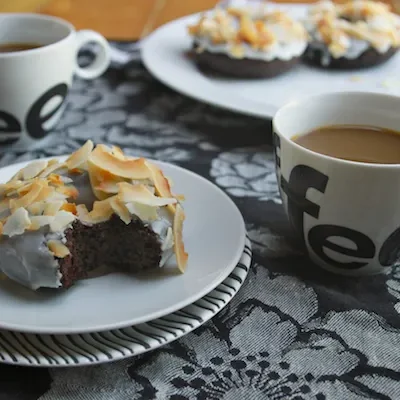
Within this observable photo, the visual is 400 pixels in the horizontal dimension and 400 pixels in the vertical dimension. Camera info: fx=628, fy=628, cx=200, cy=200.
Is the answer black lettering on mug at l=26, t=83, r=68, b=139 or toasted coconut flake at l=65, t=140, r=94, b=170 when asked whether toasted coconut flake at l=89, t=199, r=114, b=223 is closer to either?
toasted coconut flake at l=65, t=140, r=94, b=170

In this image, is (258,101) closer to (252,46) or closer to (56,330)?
(252,46)

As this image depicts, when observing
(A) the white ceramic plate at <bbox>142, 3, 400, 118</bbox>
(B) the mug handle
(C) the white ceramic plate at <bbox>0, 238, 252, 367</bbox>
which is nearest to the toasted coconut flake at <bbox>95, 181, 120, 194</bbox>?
(C) the white ceramic plate at <bbox>0, 238, 252, 367</bbox>

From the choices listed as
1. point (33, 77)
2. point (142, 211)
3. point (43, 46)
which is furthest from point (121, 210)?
point (43, 46)

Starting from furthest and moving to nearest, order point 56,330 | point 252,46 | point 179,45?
point 179,45 < point 252,46 < point 56,330

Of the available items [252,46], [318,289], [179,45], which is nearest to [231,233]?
[318,289]

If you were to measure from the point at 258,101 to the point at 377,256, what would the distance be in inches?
17.9

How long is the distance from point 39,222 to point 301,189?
276mm

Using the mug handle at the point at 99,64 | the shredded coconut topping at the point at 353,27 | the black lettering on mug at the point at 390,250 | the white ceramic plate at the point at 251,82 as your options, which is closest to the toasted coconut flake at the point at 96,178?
the black lettering on mug at the point at 390,250

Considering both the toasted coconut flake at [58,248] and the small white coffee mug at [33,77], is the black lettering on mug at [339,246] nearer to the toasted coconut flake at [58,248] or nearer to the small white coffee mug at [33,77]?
the toasted coconut flake at [58,248]

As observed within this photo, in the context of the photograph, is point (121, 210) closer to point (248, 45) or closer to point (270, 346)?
point (270, 346)

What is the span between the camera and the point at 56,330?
1.78ft

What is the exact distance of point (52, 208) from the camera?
0.61 meters

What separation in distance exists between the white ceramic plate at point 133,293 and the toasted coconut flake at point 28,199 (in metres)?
0.08

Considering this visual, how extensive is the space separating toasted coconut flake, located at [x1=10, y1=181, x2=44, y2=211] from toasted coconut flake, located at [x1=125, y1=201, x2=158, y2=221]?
0.09 meters
